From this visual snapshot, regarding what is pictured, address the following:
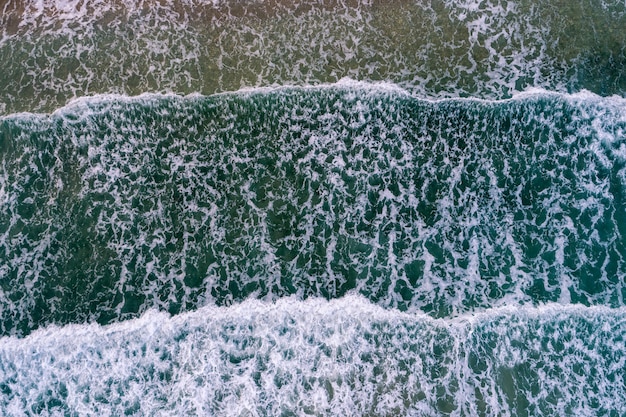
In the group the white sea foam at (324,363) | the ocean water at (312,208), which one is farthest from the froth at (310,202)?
the white sea foam at (324,363)

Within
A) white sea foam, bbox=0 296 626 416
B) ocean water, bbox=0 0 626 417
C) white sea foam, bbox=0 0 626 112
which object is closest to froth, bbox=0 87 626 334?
ocean water, bbox=0 0 626 417

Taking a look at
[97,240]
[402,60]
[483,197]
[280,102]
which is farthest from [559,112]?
[97,240]

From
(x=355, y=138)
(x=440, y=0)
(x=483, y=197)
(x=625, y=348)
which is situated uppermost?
(x=440, y=0)

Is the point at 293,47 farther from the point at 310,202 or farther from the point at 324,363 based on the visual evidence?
the point at 324,363

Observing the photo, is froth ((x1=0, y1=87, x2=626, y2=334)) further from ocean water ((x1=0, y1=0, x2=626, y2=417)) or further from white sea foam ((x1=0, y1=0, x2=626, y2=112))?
white sea foam ((x1=0, y1=0, x2=626, y2=112))

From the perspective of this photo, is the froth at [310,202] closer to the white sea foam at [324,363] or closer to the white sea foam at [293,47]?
the white sea foam at [324,363]

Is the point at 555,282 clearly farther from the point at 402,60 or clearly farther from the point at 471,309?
the point at 402,60

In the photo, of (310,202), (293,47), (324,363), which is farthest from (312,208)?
(293,47)

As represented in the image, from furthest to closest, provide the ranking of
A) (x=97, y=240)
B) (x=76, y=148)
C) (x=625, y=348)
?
(x=76, y=148)
(x=97, y=240)
(x=625, y=348)
